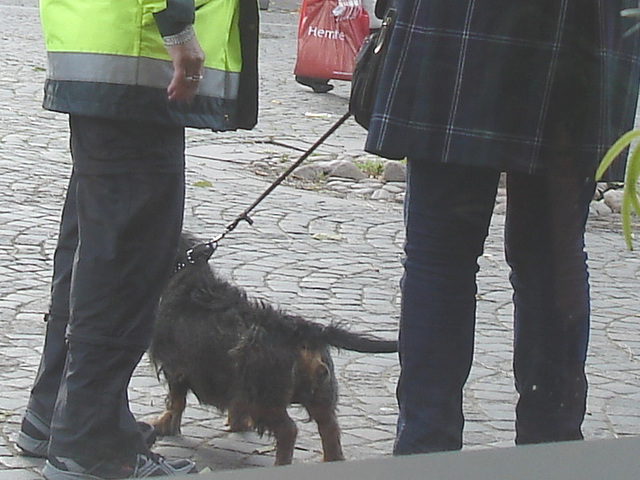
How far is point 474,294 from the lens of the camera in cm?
252

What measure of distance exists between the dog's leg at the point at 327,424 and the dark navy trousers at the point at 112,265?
17.4 inches

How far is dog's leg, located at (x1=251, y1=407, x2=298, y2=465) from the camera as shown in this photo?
2969 mm

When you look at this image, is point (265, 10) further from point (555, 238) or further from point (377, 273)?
point (377, 273)

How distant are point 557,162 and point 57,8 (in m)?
1.02

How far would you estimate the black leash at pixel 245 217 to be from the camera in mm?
3059

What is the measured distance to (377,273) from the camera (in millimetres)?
4117

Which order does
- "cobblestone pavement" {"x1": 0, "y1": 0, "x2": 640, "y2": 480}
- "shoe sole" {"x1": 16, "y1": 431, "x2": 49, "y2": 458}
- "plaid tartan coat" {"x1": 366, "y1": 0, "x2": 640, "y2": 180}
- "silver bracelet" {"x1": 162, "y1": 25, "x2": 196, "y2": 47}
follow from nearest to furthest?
1. "plaid tartan coat" {"x1": 366, "y1": 0, "x2": 640, "y2": 180}
2. "silver bracelet" {"x1": 162, "y1": 25, "x2": 196, "y2": 47}
3. "cobblestone pavement" {"x1": 0, "y1": 0, "x2": 640, "y2": 480}
4. "shoe sole" {"x1": 16, "y1": 431, "x2": 49, "y2": 458}

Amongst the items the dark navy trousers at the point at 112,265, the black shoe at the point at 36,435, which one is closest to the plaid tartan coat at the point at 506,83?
the dark navy trousers at the point at 112,265

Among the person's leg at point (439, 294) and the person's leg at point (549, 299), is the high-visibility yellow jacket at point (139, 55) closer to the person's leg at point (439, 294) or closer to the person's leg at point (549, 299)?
the person's leg at point (439, 294)

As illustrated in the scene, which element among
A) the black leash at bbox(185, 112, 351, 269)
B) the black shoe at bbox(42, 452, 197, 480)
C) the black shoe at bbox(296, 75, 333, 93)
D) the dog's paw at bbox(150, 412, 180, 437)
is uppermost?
the black shoe at bbox(296, 75, 333, 93)

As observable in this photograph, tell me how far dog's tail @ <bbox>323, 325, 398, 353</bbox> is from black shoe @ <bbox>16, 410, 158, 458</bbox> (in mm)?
472

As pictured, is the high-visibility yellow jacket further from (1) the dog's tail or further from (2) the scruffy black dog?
(1) the dog's tail

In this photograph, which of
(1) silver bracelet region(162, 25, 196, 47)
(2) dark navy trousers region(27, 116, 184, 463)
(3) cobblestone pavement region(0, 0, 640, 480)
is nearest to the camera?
(1) silver bracelet region(162, 25, 196, 47)

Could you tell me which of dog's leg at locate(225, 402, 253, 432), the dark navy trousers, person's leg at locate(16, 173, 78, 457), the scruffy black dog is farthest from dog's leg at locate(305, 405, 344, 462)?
person's leg at locate(16, 173, 78, 457)
